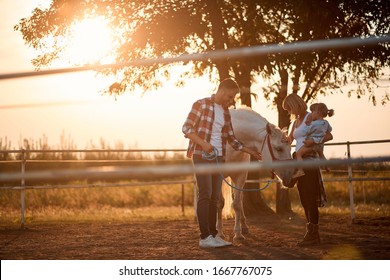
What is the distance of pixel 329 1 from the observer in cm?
670

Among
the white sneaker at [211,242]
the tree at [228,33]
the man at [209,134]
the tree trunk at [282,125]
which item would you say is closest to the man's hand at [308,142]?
the man at [209,134]

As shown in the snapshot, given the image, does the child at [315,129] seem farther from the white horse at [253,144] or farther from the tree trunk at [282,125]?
the tree trunk at [282,125]

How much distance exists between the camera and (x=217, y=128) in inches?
156

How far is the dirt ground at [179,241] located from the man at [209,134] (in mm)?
264

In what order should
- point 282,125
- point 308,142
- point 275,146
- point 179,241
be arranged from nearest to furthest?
point 308,142, point 275,146, point 179,241, point 282,125

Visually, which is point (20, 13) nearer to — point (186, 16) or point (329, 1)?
point (186, 16)

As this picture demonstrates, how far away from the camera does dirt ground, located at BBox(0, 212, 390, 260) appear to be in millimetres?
3848

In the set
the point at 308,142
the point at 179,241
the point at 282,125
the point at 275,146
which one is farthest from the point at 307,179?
the point at 282,125

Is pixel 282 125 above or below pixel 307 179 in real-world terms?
above

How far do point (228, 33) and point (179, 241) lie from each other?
4.38m

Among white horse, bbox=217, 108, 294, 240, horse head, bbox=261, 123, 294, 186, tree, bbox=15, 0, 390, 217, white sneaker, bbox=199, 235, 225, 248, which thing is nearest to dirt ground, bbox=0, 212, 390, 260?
white sneaker, bbox=199, 235, 225, 248

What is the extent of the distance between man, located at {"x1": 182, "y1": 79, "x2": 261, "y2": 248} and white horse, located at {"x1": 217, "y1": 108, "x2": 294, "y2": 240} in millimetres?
496

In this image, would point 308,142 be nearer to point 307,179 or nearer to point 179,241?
point 307,179

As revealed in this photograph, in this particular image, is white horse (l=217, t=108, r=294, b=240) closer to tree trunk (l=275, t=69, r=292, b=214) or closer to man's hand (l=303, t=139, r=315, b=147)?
man's hand (l=303, t=139, r=315, b=147)
